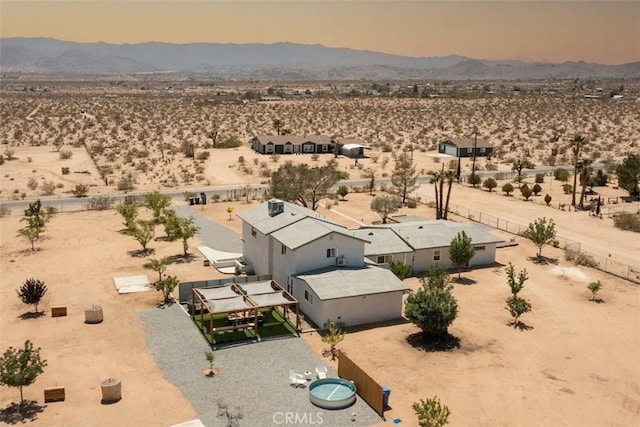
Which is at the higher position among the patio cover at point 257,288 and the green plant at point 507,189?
the green plant at point 507,189

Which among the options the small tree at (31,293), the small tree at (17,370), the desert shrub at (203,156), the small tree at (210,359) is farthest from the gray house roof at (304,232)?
the desert shrub at (203,156)

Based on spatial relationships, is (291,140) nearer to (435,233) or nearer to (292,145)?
(292,145)

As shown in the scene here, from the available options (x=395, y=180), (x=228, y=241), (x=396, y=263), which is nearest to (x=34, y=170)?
Result: (x=228, y=241)

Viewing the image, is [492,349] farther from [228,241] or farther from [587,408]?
[228,241]

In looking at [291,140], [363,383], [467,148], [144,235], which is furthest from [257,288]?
[467,148]

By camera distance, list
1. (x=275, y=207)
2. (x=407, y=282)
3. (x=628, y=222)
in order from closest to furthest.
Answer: (x=407, y=282) → (x=275, y=207) → (x=628, y=222)

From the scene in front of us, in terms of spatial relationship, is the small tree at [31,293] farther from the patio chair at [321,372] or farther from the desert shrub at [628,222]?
the desert shrub at [628,222]

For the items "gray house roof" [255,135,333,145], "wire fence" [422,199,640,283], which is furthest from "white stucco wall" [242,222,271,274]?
"gray house roof" [255,135,333,145]
